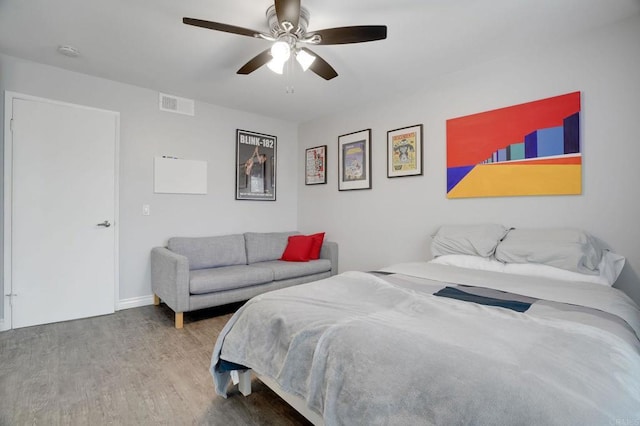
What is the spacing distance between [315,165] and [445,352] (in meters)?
3.74

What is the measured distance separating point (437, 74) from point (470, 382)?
2.95 m

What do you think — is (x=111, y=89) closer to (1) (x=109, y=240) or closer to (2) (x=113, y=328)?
(1) (x=109, y=240)

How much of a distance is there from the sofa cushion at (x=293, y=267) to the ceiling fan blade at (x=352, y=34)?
241 centimetres

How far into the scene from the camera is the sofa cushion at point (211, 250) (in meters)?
3.42

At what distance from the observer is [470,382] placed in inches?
33.9

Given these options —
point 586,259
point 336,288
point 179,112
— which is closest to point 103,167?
point 179,112

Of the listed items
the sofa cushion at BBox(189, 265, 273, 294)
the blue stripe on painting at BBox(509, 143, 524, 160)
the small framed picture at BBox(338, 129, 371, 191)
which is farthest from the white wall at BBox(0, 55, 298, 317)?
the blue stripe on painting at BBox(509, 143, 524, 160)

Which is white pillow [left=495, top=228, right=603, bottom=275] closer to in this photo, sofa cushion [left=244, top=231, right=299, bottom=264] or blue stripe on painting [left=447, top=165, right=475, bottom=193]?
blue stripe on painting [left=447, top=165, right=475, bottom=193]

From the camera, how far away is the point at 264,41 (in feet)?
7.95

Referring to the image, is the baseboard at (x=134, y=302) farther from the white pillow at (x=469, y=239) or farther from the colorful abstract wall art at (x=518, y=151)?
the colorful abstract wall art at (x=518, y=151)

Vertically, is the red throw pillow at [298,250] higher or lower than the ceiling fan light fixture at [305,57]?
lower

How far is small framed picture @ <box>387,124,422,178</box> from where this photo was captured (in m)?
3.31

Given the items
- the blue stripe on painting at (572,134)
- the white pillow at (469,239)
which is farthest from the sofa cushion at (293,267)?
the blue stripe on painting at (572,134)

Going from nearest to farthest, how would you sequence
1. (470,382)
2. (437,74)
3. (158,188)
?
(470,382) < (437,74) < (158,188)
